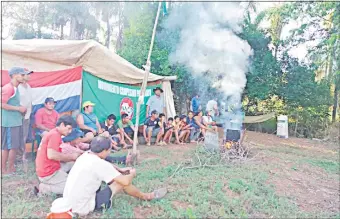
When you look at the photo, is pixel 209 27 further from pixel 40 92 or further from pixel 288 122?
pixel 40 92

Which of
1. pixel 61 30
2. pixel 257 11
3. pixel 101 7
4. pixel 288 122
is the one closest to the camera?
pixel 288 122

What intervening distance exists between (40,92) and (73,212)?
9.50 feet

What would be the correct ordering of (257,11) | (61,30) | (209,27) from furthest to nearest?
1. (61,30)
2. (257,11)
3. (209,27)

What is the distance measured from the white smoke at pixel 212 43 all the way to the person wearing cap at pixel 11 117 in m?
5.98

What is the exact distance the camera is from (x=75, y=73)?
18.5 ft

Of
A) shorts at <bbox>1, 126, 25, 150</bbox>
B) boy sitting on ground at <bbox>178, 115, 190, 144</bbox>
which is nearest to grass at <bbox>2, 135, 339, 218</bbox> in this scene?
shorts at <bbox>1, 126, 25, 150</bbox>

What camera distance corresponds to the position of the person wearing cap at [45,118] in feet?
15.1

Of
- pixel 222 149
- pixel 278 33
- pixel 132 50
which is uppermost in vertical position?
pixel 278 33

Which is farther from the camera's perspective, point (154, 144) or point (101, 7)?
point (101, 7)

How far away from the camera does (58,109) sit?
17.6 feet

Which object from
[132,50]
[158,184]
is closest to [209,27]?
[132,50]

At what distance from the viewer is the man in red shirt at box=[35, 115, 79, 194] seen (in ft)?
10.3

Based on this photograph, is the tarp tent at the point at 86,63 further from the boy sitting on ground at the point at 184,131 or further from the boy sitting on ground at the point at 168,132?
the boy sitting on ground at the point at 184,131

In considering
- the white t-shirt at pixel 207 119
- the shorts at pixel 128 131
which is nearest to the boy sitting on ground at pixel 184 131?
the white t-shirt at pixel 207 119
